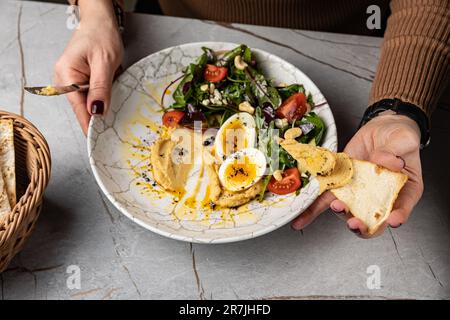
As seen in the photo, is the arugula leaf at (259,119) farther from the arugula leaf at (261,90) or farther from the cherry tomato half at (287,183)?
the cherry tomato half at (287,183)

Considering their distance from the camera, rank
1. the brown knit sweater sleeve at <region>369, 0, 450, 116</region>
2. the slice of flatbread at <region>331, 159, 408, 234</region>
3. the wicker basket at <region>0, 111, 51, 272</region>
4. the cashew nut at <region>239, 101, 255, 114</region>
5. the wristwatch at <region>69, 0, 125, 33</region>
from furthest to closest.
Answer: the wristwatch at <region>69, 0, 125, 33</region>
the cashew nut at <region>239, 101, 255, 114</region>
the brown knit sweater sleeve at <region>369, 0, 450, 116</region>
the slice of flatbread at <region>331, 159, 408, 234</region>
the wicker basket at <region>0, 111, 51, 272</region>

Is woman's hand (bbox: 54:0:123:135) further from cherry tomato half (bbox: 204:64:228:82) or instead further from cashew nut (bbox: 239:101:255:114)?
cashew nut (bbox: 239:101:255:114)

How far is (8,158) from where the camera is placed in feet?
4.80

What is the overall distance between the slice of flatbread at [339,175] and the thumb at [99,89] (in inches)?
28.8

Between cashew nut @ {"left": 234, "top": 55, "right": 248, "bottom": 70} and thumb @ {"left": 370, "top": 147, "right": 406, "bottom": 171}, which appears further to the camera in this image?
cashew nut @ {"left": 234, "top": 55, "right": 248, "bottom": 70}

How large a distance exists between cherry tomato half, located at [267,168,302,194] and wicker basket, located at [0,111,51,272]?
671 millimetres

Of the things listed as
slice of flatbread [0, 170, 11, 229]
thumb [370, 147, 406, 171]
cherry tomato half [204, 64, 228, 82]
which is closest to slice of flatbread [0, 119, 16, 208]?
slice of flatbread [0, 170, 11, 229]

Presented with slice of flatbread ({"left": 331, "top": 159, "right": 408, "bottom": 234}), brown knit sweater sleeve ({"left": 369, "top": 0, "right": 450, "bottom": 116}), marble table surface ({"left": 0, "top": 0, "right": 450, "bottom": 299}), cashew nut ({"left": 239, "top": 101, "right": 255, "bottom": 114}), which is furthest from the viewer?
cashew nut ({"left": 239, "top": 101, "right": 255, "bottom": 114})

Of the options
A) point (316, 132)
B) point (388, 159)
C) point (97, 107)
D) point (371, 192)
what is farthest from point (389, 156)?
point (97, 107)

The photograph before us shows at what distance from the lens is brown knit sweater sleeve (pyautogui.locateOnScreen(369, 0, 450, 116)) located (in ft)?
5.48

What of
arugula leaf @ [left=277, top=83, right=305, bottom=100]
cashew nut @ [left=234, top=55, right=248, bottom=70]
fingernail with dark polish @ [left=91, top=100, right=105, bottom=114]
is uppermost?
cashew nut @ [left=234, top=55, right=248, bottom=70]
